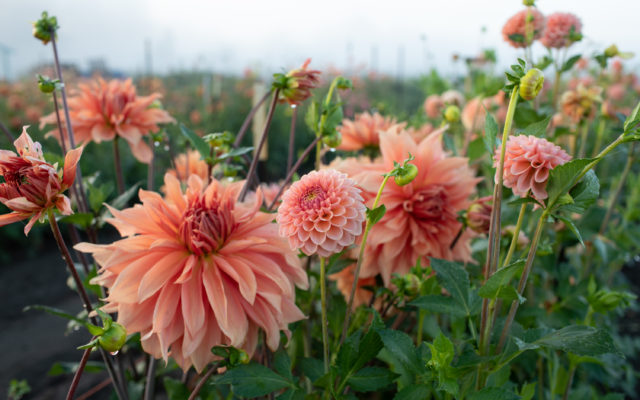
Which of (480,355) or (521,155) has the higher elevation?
(521,155)

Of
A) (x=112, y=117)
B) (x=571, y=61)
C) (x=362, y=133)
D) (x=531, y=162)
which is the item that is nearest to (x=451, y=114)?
(x=362, y=133)

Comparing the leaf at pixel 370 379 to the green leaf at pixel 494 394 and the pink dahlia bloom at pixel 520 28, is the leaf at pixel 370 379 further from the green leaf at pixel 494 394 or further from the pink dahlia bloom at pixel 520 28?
the pink dahlia bloom at pixel 520 28

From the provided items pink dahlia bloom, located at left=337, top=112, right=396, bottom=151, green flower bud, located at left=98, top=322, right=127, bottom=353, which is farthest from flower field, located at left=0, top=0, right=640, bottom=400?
pink dahlia bloom, located at left=337, top=112, right=396, bottom=151

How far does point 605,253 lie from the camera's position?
1.20 meters

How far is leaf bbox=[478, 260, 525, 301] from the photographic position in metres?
0.49

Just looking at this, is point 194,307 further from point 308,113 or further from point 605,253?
point 605,253

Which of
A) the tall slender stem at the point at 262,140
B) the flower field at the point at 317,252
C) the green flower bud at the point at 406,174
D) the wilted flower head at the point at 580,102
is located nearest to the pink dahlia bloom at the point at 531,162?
the flower field at the point at 317,252

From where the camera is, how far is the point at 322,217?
1.62 feet

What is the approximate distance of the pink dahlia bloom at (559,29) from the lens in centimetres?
108

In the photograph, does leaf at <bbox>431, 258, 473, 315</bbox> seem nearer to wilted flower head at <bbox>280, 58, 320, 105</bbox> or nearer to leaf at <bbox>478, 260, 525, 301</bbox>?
leaf at <bbox>478, 260, 525, 301</bbox>

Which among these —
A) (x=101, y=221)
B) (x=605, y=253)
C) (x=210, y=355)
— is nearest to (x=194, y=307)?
(x=210, y=355)

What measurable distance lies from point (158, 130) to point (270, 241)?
484 mm

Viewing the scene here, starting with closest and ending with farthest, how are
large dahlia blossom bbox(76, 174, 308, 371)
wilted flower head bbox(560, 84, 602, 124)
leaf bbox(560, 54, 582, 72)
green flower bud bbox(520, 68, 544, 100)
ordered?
green flower bud bbox(520, 68, 544, 100), large dahlia blossom bbox(76, 174, 308, 371), leaf bbox(560, 54, 582, 72), wilted flower head bbox(560, 84, 602, 124)

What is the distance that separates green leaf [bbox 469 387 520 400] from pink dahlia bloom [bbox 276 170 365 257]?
0.25m
